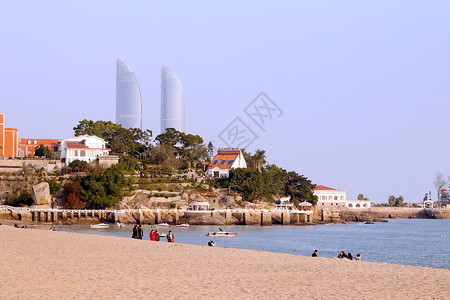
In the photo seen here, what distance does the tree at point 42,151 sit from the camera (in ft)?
315

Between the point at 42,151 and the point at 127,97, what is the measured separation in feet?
A: 314

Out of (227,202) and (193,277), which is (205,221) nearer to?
(227,202)

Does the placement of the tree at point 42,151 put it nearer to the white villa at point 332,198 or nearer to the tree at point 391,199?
the white villa at point 332,198

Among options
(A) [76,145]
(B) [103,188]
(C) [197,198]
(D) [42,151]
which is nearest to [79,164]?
(A) [76,145]

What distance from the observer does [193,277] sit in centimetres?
1719

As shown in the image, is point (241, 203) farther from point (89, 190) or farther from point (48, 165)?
point (48, 165)

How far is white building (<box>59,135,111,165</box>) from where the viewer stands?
9125 centimetres

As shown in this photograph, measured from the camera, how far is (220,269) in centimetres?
1945

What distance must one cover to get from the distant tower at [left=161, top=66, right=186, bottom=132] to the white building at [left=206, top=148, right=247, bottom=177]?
308 feet

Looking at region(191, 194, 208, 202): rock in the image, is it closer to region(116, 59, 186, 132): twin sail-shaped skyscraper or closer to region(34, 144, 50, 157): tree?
region(34, 144, 50, 157): tree

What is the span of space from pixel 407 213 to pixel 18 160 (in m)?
86.2

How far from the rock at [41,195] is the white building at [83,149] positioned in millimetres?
15003

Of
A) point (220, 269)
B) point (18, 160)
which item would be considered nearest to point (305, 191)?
point (18, 160)

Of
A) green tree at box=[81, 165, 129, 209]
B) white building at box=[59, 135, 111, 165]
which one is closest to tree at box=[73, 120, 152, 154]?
white building at box=[59, 135, 111, 165]
